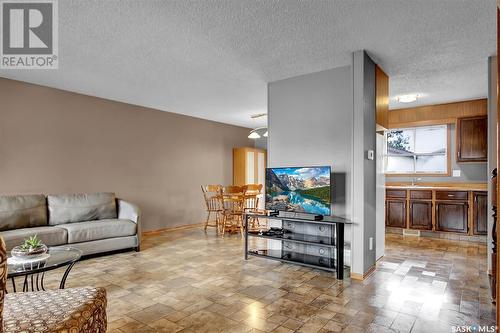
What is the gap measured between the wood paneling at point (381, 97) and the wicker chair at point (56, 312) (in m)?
3.57

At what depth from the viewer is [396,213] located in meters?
5.77

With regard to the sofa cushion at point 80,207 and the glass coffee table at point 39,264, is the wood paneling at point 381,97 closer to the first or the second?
the glass coffee table at point 39,264

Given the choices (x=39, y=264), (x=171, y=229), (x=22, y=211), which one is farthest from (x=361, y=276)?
(x=22, y=211)

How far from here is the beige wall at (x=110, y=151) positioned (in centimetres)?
421

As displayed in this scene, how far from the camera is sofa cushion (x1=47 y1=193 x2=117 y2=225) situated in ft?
13.9

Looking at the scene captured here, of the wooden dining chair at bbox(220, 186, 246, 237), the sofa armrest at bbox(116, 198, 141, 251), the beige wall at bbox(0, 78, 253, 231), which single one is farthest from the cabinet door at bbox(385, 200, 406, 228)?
the sofa armrest at bbox(116, 198, 141, 251)

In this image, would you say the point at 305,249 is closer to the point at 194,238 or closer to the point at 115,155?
the point at 194,238

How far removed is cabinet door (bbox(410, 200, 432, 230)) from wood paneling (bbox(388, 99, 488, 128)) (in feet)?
5.27

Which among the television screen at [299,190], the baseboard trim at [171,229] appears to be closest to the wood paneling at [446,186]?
the television screen at [299,190]

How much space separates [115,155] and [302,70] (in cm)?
364

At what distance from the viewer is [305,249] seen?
398cm

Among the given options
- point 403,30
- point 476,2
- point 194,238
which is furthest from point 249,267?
point 476,2

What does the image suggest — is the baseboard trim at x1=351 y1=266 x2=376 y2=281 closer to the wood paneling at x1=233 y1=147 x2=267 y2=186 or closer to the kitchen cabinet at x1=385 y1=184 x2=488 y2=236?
the kitchen cabinet at x1=385 y1=184 x2=488 y2=236

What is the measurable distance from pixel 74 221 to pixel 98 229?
1.81ft
